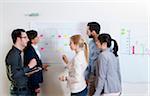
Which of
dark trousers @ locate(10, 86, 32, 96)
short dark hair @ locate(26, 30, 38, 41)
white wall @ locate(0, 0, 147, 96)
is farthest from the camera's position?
white wall @ locate(0, 0, 147, 96)

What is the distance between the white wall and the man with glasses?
66 centimetres

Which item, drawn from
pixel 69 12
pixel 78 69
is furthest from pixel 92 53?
pixel 69 12

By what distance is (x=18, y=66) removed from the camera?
3014 millimetres

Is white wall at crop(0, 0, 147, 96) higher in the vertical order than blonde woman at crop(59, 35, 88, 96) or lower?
higher

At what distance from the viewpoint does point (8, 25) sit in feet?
12.6

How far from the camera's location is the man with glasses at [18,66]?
→ 9.86 ft

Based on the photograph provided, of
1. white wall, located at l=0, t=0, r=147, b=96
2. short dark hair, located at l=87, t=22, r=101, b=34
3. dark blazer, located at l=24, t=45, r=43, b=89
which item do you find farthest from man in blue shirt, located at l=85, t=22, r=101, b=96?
dark blazer, located at l=24, t=45, r=43, b=89

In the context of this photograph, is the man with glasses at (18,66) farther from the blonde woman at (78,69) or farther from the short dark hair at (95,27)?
the short dark hair at (95,27)

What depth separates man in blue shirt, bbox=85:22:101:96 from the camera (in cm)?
350

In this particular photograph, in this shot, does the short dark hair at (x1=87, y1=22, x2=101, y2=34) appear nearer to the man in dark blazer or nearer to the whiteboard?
the whiteboard

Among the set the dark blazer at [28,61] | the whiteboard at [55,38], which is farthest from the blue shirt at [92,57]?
the dark blazer at [28,61]

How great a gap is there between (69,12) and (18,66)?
1244 mm

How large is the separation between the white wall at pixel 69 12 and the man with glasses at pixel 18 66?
66cm

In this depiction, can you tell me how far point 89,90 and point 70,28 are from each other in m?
0.96
